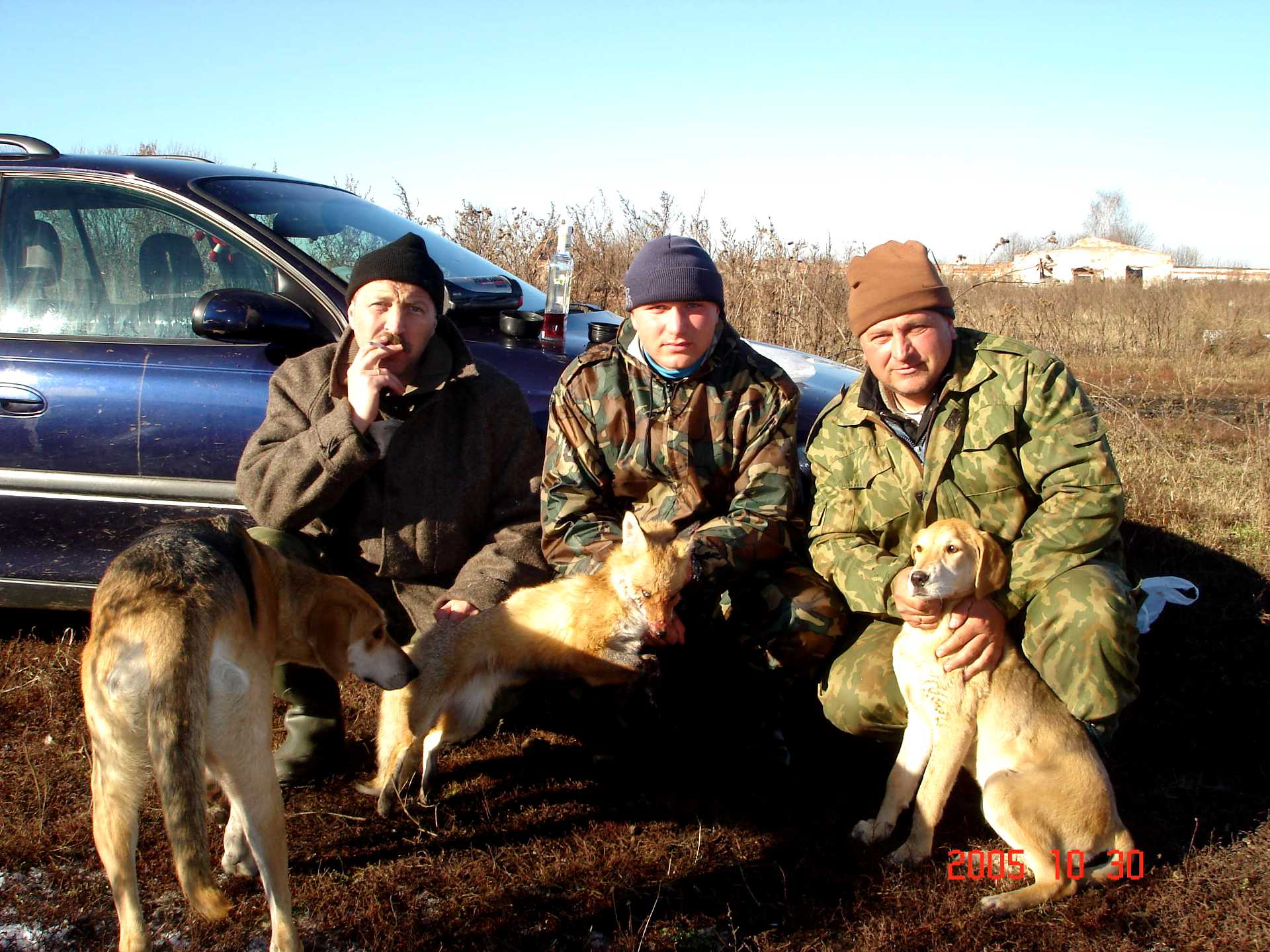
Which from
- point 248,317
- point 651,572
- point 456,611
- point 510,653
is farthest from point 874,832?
point 248,317

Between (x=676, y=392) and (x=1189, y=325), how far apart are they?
16.3 metres

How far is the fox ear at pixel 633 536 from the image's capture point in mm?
3633

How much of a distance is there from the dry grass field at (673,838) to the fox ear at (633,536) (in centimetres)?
94

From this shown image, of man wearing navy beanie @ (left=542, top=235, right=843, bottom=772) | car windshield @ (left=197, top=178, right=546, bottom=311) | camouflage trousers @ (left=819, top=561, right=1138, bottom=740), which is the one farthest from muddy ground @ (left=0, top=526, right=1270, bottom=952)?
car windshield @ (left=197, top=178, right=546, bottom=311)

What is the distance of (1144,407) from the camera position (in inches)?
383

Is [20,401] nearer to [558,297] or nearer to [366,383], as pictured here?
[366,383]

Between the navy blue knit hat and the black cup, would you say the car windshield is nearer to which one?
the black cup

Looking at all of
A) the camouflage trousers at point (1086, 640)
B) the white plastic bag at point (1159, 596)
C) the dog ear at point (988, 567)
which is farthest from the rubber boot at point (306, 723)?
the white plastic bag at point (1159, 596)

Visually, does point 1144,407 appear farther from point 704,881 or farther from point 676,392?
point 704,881

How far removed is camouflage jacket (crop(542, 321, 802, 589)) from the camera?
13.1 feet

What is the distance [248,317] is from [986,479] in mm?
3312

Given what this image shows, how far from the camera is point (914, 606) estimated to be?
336 centimetres

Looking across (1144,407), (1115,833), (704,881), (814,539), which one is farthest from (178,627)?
(1144,407)
